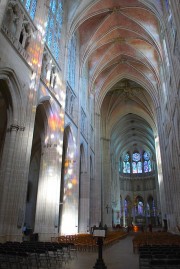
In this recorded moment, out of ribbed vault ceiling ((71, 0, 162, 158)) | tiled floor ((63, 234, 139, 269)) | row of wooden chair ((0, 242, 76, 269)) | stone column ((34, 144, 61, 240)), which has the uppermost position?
ribbed vault ceiling ((71, 0, 162, 158))

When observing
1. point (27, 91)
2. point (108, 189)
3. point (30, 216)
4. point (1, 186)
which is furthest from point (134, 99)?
point (1, 186)

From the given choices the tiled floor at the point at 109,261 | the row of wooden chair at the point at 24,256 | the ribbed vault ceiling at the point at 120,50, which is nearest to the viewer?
the row of wooden chair at the point at 24,256

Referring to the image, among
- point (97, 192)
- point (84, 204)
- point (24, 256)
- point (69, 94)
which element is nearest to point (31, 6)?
point (69, 94)

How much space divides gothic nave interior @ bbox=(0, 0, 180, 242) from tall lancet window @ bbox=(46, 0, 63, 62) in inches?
3.5

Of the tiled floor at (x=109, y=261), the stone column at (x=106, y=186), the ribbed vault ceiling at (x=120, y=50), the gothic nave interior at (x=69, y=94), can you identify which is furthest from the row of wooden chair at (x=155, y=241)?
the stone column at (x=106, y=186)

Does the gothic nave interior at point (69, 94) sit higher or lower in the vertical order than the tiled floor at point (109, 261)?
higher

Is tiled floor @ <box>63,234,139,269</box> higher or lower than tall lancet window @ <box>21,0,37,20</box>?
lower

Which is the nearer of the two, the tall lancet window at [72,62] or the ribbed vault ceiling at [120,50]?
the tall lancet window at [72,62]

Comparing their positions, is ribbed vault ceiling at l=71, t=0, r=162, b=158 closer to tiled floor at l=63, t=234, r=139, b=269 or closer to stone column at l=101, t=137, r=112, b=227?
stone column at l=101, t=137, r=112, b=227

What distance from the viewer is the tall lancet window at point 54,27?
59.3 feet

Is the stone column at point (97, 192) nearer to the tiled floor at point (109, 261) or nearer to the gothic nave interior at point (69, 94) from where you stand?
the gothic nave interior at point (69, 94)

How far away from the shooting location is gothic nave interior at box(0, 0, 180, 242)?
11.7 meters

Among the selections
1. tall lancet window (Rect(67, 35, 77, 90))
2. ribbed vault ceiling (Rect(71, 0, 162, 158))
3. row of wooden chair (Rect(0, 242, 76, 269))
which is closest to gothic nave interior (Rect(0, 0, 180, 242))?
tall lancet window (Rect(67, 35, 77, 90))

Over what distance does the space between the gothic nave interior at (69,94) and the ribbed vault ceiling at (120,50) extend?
119 millimetres
